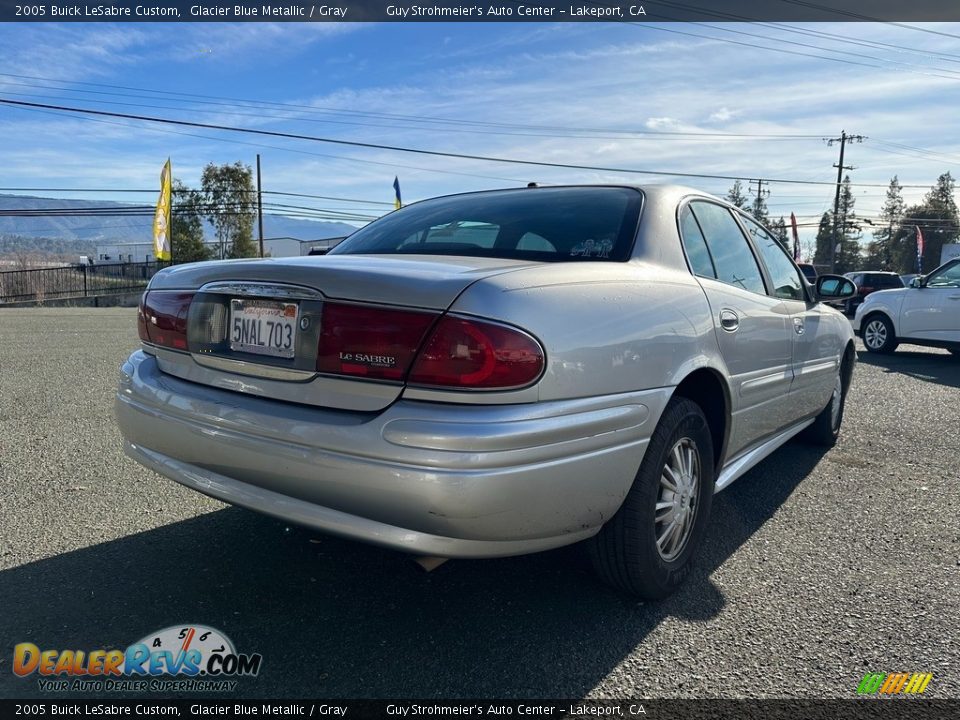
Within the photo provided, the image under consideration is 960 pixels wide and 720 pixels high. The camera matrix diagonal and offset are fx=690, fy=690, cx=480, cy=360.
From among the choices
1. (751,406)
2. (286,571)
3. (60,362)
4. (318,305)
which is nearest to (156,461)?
(286,571)

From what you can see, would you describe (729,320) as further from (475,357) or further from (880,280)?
(880,280)

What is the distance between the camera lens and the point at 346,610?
2.36 metres

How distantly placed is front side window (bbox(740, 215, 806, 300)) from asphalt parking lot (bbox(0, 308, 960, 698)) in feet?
3.63

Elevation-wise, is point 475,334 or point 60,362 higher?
point 475,334

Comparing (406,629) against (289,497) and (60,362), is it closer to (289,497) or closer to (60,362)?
(289,497)

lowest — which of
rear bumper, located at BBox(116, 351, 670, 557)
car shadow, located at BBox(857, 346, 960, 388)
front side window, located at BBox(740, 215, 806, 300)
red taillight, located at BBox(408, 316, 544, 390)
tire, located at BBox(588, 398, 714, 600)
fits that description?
car shadow, located at BBox(857, 346, 960, 388)

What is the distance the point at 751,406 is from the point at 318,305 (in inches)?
78.9

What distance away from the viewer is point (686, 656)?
7.07 feet

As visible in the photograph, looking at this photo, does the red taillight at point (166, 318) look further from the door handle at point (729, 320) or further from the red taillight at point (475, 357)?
the door handle at point (729, 320)

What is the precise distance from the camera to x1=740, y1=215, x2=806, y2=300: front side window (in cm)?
368

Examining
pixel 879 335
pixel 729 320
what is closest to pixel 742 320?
pixel 729 320

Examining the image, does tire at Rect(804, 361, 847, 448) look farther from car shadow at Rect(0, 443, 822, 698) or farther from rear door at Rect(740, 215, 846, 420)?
car shadow at Rect(0, 443, 822, 698)

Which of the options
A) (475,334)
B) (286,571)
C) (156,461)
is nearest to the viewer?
(475,334)

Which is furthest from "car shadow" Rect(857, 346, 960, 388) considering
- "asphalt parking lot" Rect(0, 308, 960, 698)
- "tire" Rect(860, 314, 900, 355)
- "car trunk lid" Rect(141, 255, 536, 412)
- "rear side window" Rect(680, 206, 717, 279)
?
"car trunk lid" Rect(141, 255, 536, 412)
